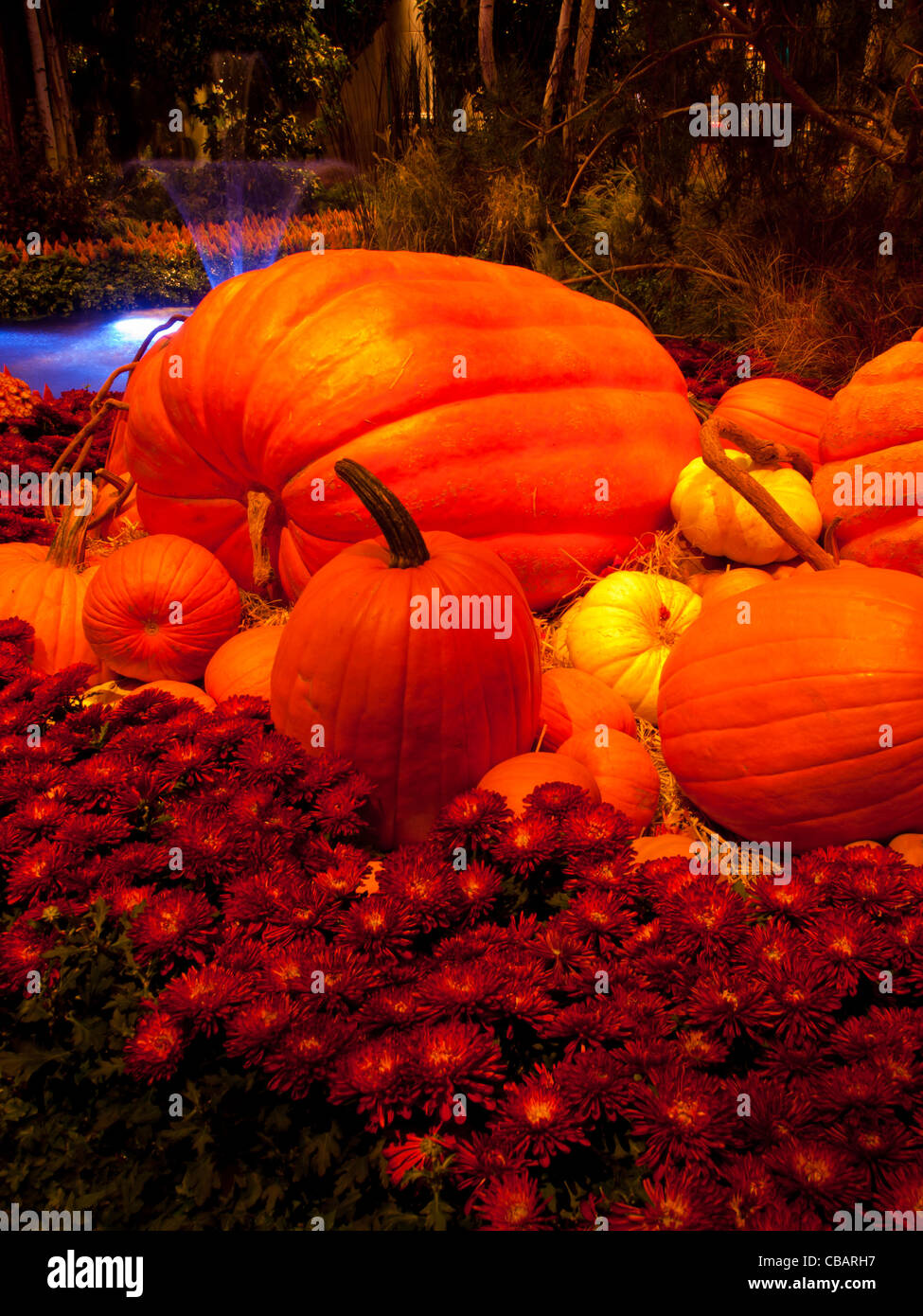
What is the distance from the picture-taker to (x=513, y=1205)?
2.21 ft

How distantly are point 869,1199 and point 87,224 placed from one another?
5.22 meters

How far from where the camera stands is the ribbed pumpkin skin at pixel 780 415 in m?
2.51

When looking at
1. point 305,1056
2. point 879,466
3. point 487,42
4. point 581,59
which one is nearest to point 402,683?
point 305,1056

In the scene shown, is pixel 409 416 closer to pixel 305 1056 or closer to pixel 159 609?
pixel 159 609

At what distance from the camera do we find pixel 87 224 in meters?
4.56

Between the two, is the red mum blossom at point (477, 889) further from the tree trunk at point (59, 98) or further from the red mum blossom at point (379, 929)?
the tree trunk at point (59, 98)

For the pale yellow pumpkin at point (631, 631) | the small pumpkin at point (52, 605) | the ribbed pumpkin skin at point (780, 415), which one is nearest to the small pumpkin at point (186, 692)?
the small pumpkin at point (52, 605)

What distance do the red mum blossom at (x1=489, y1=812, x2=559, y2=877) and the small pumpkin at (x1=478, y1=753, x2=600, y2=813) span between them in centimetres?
25

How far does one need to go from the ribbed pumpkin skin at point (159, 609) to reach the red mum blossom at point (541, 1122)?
1.51 metres

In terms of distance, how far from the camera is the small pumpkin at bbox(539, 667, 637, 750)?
1.76 m

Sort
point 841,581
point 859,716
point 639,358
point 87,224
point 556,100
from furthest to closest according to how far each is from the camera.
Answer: point 87,224
point 556,100
point 639,358
point 841,581
point 859,716

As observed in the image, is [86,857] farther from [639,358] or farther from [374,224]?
[374,224]

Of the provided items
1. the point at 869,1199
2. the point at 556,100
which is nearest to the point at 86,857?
the point at 869,1199

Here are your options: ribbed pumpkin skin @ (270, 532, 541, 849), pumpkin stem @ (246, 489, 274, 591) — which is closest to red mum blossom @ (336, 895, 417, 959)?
ribbed pumpkin skin @ (270, 532, 541, 849)
